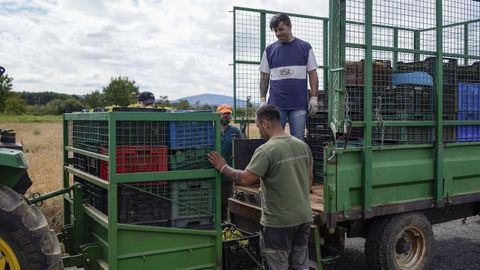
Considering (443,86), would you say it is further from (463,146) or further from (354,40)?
(354,40)

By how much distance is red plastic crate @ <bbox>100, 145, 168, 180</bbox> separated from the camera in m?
3.91

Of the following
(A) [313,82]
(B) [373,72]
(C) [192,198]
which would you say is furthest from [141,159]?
(B) [373,72]

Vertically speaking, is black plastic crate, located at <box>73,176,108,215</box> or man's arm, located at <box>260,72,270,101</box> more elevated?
man's arm, located at <box>260,72,270,101</box>

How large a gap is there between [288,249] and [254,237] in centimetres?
68

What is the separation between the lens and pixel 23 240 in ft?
11.8

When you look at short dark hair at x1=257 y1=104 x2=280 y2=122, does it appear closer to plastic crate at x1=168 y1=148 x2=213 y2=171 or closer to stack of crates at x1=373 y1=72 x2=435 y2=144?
plastic crate at x1=168 y1=148 x2=213 y2=171

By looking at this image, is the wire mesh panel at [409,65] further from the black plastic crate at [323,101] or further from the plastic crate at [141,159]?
the plastic crate at [141,159]

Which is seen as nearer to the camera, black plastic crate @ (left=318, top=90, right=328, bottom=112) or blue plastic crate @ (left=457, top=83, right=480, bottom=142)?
blue plastic crate @ (left=457, top=83, right=480, bottom=142)

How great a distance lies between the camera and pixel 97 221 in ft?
14.0

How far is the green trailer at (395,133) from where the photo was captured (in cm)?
472

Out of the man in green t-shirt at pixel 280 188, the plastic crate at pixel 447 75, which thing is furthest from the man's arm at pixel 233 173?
the plastic crate at pixel 447 75

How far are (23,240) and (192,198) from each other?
137 cm

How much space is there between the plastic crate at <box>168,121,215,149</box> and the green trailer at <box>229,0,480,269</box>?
43.6 inches

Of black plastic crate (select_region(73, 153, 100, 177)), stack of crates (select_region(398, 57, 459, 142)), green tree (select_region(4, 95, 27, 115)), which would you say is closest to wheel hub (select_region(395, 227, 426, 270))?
stack of crates (select_region(398, 57, 459, 142))
